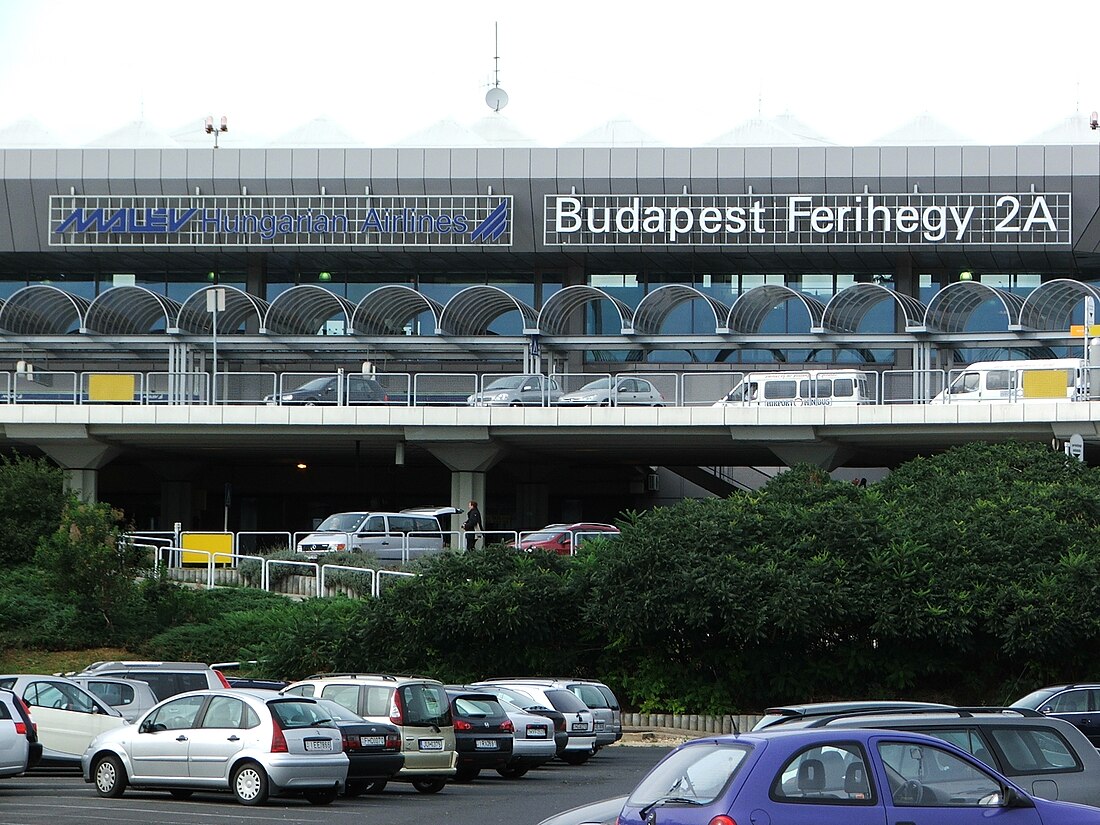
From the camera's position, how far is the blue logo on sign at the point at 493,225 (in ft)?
164

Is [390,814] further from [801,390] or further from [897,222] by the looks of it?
[897,222]

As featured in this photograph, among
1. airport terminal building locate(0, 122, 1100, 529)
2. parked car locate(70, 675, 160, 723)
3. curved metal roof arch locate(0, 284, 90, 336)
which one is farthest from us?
curved metal roof arch locate(0, 284, 90, 336)

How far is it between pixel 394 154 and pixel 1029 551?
96.4 feet

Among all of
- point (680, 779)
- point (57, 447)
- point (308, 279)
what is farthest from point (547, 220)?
point (680, 779)

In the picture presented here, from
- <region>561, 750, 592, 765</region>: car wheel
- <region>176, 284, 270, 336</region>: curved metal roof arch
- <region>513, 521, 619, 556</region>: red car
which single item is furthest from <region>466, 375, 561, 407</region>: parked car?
<region>561, 750, 592, 765</region>: car wheel

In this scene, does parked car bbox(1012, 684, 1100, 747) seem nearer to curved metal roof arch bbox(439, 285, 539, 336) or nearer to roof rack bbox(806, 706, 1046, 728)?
roof rack bbox(806, 706, 1046, 728)

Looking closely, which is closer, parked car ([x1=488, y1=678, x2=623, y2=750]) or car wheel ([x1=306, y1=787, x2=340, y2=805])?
car wheel ([x1=306, y1=787, x2=340, y2=805])

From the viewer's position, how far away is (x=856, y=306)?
46594mm

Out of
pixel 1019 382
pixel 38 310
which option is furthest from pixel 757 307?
pixel 38 310

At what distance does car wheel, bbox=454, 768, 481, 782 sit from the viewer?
64.4ft

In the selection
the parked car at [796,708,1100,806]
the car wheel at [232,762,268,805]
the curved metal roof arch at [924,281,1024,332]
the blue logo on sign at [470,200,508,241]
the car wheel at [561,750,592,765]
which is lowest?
the car wheel at [561,750,592,765]

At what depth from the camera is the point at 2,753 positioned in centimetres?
1667

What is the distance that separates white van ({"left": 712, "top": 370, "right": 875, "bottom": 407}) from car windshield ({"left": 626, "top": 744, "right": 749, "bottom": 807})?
31332 mm

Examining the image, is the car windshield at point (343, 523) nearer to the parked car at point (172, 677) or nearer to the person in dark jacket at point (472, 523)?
the person in dark jacket at point (472, 523)
